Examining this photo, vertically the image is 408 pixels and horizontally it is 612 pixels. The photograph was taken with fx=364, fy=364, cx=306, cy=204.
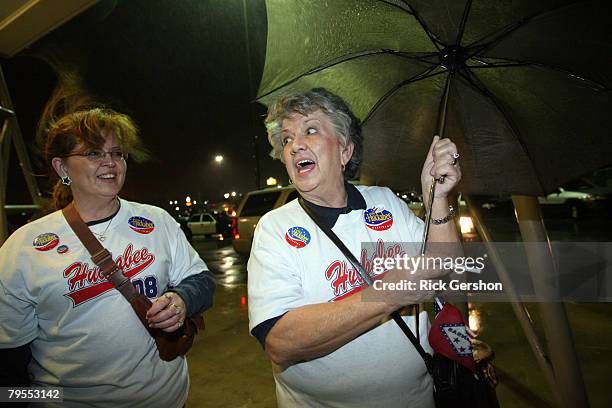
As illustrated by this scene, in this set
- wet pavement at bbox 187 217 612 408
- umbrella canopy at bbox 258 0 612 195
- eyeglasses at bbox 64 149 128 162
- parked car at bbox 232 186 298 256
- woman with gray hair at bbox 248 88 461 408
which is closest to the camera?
woman with gray hair at bbox 248 88 461 408

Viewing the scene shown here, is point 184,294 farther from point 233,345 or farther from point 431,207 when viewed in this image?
point 233,345

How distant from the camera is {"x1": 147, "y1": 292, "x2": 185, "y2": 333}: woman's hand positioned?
75.9 inches

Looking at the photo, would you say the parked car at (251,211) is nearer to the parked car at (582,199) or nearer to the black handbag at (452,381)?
the black handbag at (452,381)

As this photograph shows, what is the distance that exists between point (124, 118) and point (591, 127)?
9.10 feet

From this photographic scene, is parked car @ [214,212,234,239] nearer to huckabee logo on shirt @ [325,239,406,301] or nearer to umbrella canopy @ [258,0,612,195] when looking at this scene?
umbrella canopy @ [258,0,612,195]

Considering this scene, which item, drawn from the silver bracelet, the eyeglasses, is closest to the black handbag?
the silver bracelet

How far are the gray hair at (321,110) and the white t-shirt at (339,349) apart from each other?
558 millimetres

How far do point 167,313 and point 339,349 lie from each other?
0.94 metres

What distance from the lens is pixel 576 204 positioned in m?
18.0

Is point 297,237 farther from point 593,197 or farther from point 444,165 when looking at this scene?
point 593,197

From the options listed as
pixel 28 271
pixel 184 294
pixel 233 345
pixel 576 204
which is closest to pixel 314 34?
pixel 184 294

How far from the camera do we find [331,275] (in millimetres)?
1692

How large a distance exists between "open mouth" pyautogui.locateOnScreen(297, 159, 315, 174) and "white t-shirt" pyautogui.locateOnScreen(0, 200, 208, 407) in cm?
111

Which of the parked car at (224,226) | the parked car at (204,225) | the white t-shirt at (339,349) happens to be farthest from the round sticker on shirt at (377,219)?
the parked car at (204,225)
